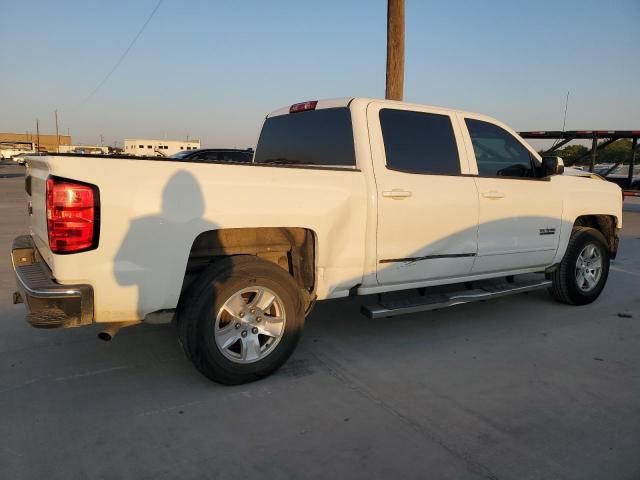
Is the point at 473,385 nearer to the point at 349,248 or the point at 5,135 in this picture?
the point at 349,248

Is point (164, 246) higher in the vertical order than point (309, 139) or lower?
lower

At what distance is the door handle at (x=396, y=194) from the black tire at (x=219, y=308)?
1.01 metres

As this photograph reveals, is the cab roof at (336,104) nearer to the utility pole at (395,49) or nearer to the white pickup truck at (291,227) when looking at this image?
the white pickup truck at (291,227)

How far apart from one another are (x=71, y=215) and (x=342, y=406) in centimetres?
199

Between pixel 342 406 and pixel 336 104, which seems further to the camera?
pixel 336 104

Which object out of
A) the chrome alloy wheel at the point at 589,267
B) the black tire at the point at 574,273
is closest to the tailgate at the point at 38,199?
the black tire at the point at 574,273

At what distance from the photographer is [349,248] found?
379cm

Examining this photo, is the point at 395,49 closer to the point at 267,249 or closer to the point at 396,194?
the point at 396,194

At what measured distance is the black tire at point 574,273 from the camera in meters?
5.43

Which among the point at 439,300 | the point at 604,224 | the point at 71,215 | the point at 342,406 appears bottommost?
the point at 342,406

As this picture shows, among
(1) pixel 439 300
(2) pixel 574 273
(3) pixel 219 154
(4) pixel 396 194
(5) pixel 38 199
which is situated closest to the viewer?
(5) pixel 38 199

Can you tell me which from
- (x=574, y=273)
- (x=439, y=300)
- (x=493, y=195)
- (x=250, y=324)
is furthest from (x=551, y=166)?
(x=250, y=324)

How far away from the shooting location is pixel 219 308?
3.26 m

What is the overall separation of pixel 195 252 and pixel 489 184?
9.05 ft
